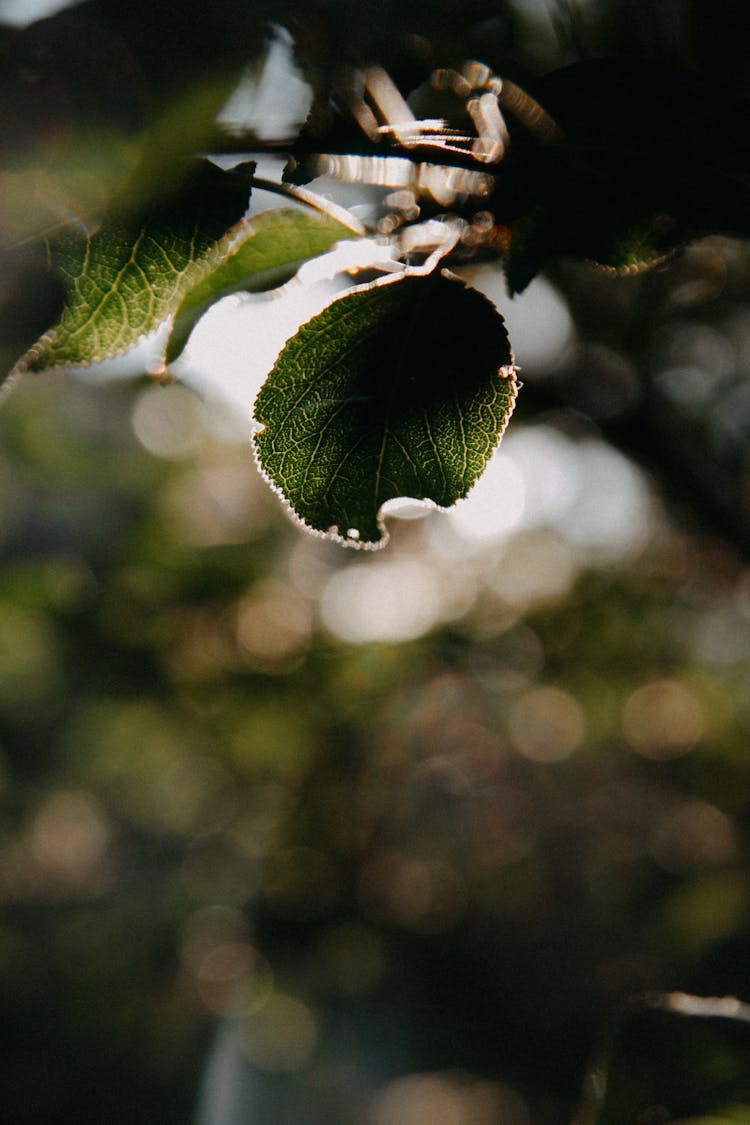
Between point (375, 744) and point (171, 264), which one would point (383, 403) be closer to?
point (171, 264)

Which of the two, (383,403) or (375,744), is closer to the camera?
(383,403)

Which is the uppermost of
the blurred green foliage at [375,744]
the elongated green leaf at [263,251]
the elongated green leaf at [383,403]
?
the elongated green leaf at [263,251]

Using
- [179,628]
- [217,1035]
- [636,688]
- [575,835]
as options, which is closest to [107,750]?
[179,628]

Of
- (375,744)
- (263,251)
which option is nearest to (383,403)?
(263,251)

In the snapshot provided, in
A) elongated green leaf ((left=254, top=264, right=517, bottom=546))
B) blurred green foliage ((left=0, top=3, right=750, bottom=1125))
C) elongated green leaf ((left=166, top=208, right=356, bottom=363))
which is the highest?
elongated green leaf ((left=166, top=208, right=356, bottom=363))

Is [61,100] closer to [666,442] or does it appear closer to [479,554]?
[666,442]
